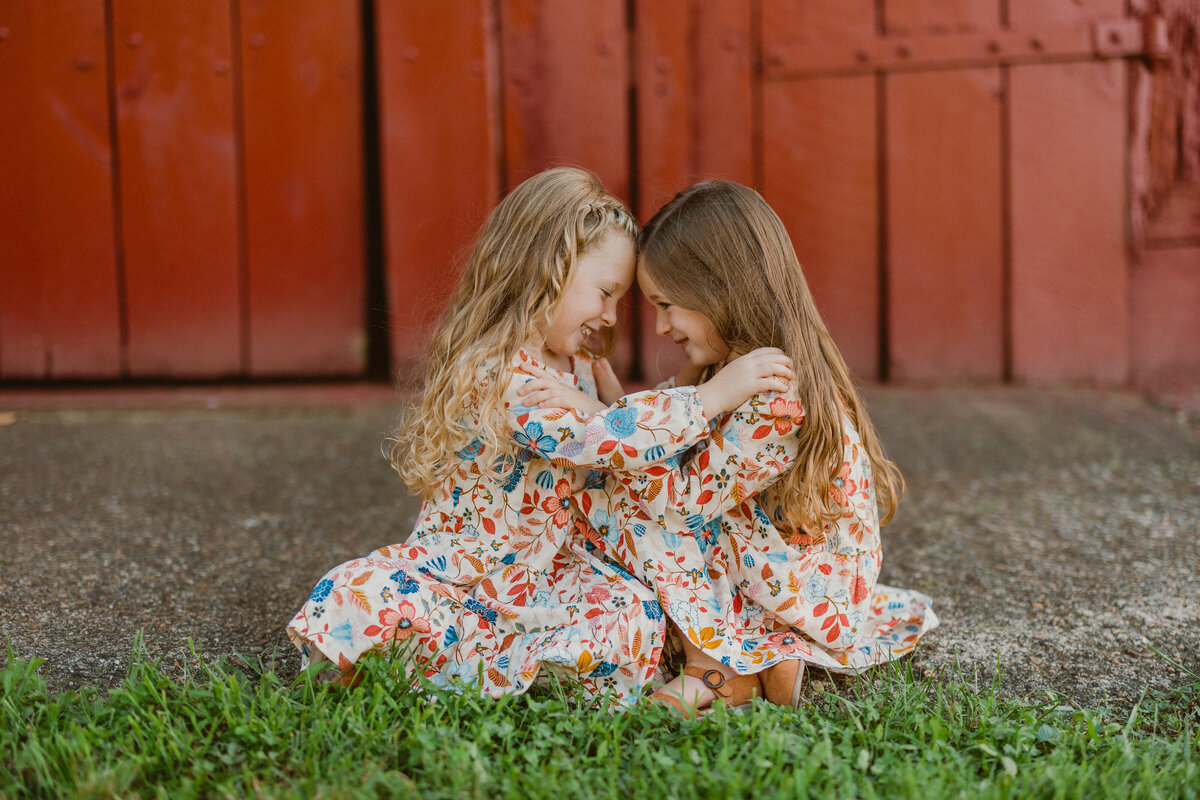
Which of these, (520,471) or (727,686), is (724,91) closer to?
(520,471)

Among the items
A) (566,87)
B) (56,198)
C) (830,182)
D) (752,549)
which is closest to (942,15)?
(830,182)

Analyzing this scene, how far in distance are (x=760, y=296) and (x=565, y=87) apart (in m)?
1.55

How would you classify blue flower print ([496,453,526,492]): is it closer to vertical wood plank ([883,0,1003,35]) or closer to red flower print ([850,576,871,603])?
red flower print ([850,576,871,603])

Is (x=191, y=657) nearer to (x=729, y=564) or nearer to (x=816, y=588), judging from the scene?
(x=729, y=564)

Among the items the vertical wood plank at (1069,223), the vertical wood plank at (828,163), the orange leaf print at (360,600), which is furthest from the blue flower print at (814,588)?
the vertical wood plank at (1069,223)

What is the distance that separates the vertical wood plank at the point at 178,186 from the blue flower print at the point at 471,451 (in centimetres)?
168

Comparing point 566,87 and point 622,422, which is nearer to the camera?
point 622,422

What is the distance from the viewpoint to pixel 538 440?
62.5 inches

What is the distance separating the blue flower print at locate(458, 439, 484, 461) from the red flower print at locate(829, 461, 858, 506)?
0.56m

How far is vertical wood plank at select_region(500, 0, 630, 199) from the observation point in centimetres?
295

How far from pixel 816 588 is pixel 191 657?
0.99 meters

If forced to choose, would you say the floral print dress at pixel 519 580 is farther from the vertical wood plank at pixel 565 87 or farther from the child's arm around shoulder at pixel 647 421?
the vertical wood plank at pixel 565 87

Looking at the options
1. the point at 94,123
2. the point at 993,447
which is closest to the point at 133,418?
the point at 94,123

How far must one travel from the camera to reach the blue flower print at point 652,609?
1558 millimetres
